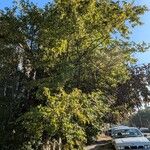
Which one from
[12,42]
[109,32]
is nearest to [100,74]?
[109,32]

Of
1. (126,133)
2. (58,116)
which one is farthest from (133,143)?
(58,116)

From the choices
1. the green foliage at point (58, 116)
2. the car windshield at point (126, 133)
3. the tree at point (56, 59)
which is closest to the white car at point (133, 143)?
the car windshield at point (126, 133)

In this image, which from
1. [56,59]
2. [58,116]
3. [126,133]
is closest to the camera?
[58,116]

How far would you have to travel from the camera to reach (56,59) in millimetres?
17375

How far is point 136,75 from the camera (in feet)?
120

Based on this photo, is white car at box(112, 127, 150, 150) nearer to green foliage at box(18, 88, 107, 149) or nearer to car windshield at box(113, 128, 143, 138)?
car windshield at box(113, 128, 143, 138)

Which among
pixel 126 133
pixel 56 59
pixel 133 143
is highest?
pixel 56 59

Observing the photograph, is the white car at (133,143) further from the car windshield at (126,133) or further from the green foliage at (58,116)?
the green foliage at (58,116)

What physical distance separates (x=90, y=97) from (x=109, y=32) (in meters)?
2.84

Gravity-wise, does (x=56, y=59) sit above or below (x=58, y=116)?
above

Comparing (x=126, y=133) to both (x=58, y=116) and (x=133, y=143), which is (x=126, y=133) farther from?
(x=58, y=116)

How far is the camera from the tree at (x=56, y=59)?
598 inches

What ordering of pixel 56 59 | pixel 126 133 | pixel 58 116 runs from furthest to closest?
pixel 126 133
pixel 56 59
pixel 58 116

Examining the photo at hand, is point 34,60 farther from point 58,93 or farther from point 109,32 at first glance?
point 109,32
